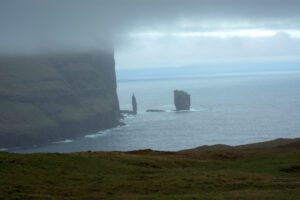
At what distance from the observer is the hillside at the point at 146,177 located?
92.6ft

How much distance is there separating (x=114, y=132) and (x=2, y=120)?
38883mm

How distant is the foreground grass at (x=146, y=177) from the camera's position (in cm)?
2825

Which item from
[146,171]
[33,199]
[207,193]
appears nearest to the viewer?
[33,199]

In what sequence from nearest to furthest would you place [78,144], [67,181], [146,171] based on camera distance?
[67,181] < [146,171] < [78,144]

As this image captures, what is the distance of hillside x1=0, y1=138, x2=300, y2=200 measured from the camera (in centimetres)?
2823

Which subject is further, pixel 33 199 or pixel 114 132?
pixel 114 132

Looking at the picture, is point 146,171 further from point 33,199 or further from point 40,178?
point 33,199

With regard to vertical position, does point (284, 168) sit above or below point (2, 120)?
below

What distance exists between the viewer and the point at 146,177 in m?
34.2

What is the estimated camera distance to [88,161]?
38.6 metres

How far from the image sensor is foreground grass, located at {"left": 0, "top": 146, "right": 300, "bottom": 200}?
28.2 m

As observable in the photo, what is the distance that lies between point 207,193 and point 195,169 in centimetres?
960

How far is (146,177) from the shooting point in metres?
34.2

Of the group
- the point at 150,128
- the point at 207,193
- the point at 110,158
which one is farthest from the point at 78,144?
the point at 207,193
